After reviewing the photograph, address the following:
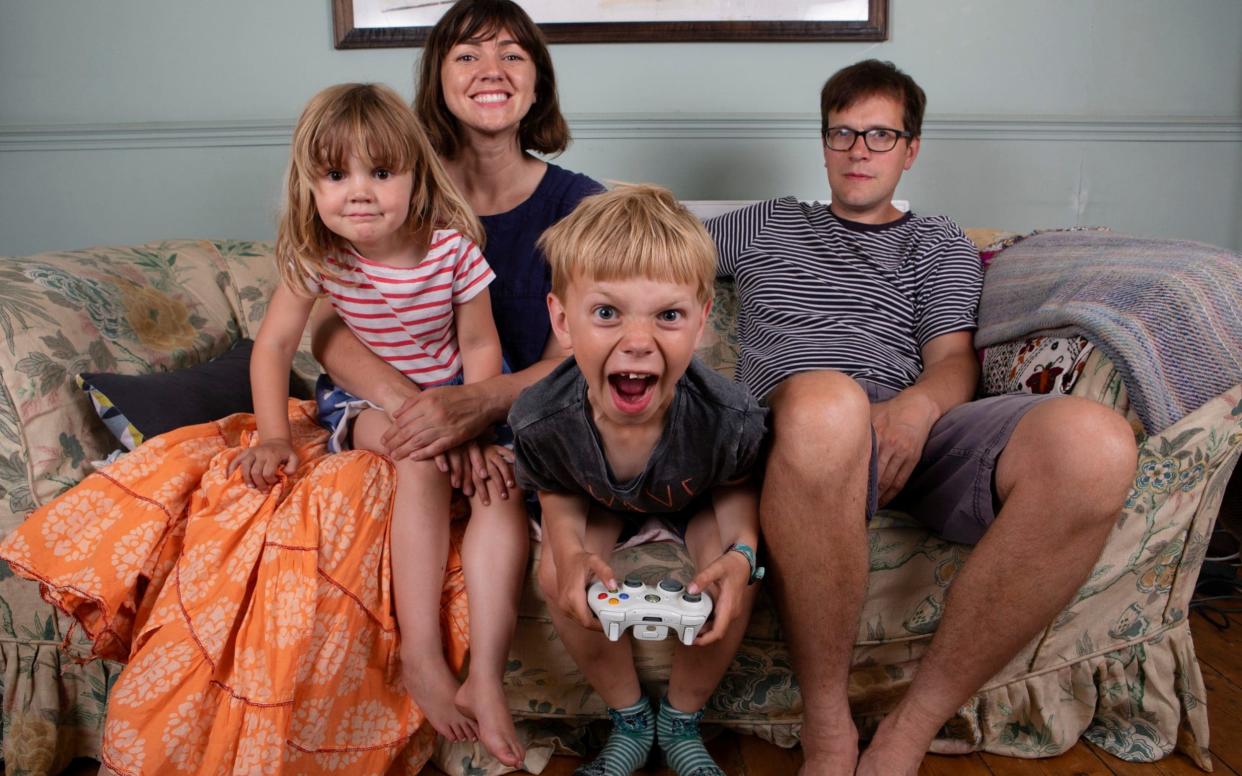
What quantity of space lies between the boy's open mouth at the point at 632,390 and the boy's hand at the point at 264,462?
0.54m

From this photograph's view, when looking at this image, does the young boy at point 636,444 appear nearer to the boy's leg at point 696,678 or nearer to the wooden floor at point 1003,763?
the boy's leg at point 696,678

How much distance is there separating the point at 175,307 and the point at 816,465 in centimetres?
132

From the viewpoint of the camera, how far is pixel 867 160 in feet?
5.41

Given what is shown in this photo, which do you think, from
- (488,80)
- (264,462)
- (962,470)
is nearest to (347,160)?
(488,80)

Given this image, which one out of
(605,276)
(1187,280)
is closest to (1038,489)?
(1187,280)

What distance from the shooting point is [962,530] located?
1.27 m

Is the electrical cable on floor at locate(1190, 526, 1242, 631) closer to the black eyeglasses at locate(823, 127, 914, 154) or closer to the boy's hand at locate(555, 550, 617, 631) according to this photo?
the black eyeglasses at locate(823, 127, 914, 154)

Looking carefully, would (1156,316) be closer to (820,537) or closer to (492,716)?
(820,537)

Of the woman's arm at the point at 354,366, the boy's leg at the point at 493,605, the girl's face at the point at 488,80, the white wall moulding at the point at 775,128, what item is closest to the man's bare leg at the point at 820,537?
the boy's leg at the point at 493,605

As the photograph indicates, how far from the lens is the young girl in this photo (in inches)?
48.8

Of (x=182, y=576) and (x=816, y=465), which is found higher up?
(x=816, y=465)

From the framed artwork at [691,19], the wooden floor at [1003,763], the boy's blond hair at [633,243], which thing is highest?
the framed artwork at [691,19]

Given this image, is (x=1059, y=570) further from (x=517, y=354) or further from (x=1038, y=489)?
(x=517, y=354)

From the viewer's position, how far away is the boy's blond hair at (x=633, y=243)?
3.50ft
